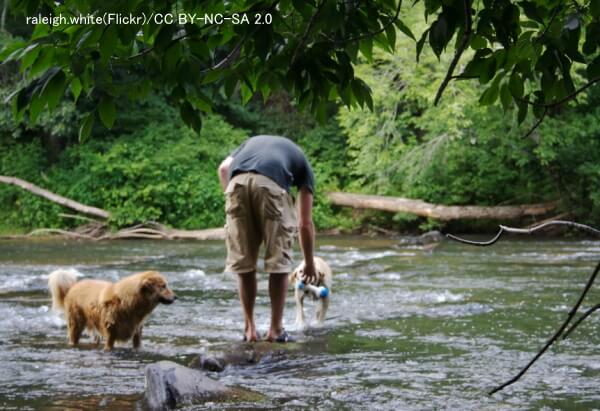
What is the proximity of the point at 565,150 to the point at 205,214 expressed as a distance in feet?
29.8

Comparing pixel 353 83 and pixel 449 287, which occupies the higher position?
pixel 353 83

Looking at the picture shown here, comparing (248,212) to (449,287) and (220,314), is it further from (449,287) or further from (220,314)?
(449,287)

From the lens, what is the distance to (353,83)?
3.41m

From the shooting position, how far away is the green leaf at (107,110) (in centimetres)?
304

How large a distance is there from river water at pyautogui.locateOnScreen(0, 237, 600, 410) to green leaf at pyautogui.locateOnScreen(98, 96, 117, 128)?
7.09ft

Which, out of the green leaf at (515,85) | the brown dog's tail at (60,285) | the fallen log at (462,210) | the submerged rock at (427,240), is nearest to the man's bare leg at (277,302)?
the brown dog's tail at (60,285)

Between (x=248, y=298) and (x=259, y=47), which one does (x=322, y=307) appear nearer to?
(x=248, y=298)

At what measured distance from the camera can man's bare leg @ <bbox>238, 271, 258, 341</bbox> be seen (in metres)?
6.75

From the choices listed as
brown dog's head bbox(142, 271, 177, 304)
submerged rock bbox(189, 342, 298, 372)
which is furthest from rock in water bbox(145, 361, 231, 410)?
brown dog's head bbox(142, 271, 177, 304)

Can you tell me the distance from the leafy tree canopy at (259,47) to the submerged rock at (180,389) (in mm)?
1884

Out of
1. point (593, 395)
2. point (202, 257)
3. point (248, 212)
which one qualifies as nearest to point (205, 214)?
point (202, 257)

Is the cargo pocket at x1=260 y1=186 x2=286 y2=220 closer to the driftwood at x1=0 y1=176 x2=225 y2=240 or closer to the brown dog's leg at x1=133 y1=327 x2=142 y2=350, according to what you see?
the brown dog's leg at x1=133 y1=327 x2=142 y2=350

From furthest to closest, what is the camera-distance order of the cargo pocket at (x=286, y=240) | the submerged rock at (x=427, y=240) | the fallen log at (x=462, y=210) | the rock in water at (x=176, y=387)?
the fallen log at (x=462, y=210), the submerged rock at (x=427, y=240), the cargo pocket at (x=286, y=240), the rock in water at (x=176, y=387)

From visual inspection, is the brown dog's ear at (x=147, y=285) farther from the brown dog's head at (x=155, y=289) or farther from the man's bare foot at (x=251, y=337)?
A: the man's bare foot at (x=251, y=337)
